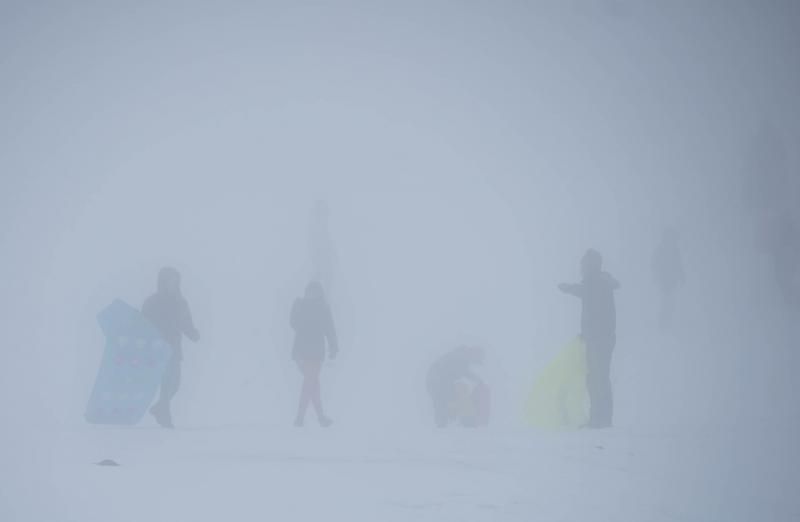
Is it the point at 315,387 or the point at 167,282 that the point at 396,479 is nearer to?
the point at 315,387

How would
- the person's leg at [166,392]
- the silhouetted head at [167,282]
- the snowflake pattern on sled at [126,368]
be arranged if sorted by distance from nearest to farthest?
the snowflake pattern on sled at [126,368], the person's leg at [166,392], the silhouetted head at [167,282]

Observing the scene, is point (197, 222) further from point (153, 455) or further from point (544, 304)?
point (153, 455)

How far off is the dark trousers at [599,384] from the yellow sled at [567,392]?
0.57 metres

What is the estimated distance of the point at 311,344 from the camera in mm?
11148

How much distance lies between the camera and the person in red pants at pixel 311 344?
1103 centimetres

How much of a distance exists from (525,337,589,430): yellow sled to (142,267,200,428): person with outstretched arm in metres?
5.46

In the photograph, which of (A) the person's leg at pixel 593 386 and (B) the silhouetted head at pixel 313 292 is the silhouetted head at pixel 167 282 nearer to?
(B) the silhouetted head at pixel 313 292

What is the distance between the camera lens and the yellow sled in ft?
35.9

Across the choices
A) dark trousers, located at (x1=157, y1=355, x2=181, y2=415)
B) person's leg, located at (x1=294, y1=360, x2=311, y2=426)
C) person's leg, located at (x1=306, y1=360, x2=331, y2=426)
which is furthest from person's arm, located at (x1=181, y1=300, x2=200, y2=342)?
person's leg, located at (x1=306, y1=360, x2=331, y2=426)

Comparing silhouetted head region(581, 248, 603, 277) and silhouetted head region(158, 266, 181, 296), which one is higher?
silhouetted head region(581, 248, 603, 277)

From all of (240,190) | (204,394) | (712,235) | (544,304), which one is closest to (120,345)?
(204,394)

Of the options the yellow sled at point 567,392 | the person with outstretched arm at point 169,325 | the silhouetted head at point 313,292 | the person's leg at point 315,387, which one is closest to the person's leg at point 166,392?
the person with outstretched arm at point 169,325

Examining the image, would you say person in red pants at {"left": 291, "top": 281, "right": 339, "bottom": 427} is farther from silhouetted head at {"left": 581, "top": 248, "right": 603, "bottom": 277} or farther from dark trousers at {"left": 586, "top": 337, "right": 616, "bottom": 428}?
silhouetted head at {"left": 581, "top": 248, "right": 603, "bottom": 277}

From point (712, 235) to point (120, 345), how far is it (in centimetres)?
3675
